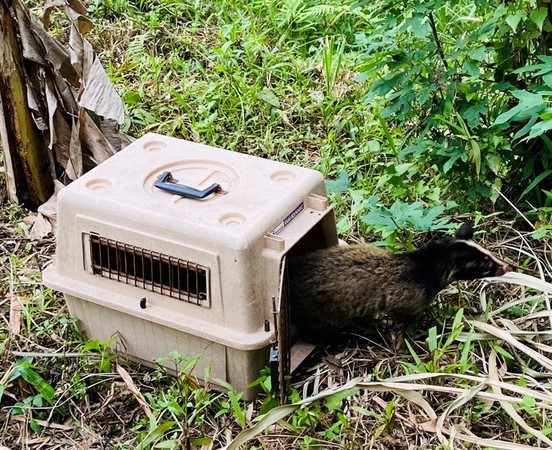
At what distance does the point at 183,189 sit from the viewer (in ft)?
Answer: 12.4

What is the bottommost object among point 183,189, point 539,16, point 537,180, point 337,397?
point 337,397

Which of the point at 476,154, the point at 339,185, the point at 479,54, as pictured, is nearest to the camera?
the point at 479,54

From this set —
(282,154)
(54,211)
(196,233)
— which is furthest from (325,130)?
(196,233)

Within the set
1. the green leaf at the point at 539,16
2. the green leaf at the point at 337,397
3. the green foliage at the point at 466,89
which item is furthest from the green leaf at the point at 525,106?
the green leaf at the point at 337,397

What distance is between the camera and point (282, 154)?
5414 mm

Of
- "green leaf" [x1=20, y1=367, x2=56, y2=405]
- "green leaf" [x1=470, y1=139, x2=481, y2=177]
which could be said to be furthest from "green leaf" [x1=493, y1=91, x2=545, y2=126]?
"green leaf" [x1=20, y1=367, x2=56, y2=405]

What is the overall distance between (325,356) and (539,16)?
178 cm

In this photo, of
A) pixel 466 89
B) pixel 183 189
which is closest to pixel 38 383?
pixel 183 189

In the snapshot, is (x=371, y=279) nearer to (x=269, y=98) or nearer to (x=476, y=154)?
(x=476, y=154)

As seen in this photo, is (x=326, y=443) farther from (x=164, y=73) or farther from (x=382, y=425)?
(x=164, y=73)

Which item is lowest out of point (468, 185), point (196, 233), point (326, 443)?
point (326, 443)

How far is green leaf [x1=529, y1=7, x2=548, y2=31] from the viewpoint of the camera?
4.13 metres

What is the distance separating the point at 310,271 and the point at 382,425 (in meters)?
0.74

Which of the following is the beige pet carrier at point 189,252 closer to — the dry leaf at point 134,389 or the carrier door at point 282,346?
the carrier door at point 282,346
